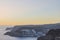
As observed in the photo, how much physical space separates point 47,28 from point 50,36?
0.26 meters

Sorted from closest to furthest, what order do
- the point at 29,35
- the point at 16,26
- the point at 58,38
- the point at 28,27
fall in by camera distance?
the point at 58,38, the point at 28,27, the point at 16,26, the point at 29,35

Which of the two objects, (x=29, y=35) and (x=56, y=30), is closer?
(x=56, y=30)

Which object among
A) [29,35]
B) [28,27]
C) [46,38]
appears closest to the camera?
[46,38]

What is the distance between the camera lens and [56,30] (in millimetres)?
2605

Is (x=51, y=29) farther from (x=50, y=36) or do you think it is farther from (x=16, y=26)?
(x=16, y=26)

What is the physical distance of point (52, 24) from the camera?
3.00 m

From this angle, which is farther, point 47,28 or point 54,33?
point 47,28

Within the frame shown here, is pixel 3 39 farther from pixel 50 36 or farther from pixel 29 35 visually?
pixel 50 36

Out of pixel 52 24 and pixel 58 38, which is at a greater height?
pixel 52 24

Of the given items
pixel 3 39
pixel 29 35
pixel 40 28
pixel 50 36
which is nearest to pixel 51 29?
pixel 50 36

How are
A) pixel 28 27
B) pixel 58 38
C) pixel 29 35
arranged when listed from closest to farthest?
pixel 58 38 < pixel 28 27 < pixel 29 35

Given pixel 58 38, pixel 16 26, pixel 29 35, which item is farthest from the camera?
pixel 29 35

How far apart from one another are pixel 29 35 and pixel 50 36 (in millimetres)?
1344

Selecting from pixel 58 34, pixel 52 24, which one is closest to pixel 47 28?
pixel 52 24
